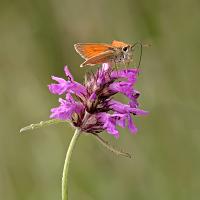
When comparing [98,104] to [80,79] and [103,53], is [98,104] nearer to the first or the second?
[103,53]

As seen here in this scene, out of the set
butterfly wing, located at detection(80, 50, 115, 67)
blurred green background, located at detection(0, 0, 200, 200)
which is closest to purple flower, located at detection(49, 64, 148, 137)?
butterfly wing, located at detection(80, 50, 115, 67)

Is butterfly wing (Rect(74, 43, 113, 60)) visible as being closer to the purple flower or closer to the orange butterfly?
the orange butterfly

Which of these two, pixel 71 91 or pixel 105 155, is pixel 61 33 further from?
pixel 71 91

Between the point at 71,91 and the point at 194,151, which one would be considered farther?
the point at 194,151

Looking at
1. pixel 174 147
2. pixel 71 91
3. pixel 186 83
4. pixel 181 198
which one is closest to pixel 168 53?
pixel 186 83

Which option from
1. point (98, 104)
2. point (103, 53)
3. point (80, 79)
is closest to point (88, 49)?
point (103, 53)

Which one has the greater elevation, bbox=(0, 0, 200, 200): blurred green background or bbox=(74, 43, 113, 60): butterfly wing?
bbox=(74, 43, 113, 60): butterfly wing

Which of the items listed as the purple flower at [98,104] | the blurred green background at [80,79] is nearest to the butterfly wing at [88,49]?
the purple flower at [98,104]

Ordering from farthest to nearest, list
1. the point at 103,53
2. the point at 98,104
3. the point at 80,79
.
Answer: the point at 80,79
the point at 103,53
the point at 98,104
